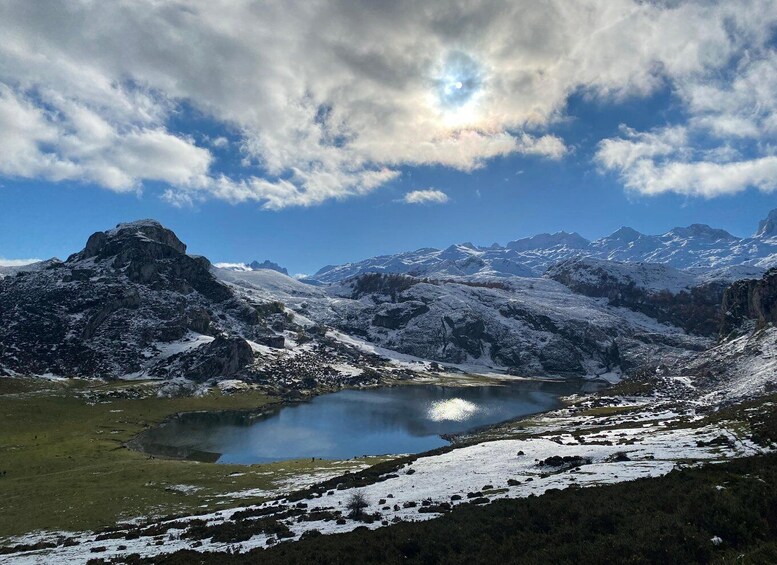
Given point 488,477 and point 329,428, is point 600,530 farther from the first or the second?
point 329,428

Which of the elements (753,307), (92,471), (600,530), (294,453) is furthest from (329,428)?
(753,307)

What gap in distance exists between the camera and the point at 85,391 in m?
166

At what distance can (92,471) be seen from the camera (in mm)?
75750

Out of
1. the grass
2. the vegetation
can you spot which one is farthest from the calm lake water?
the vegetation

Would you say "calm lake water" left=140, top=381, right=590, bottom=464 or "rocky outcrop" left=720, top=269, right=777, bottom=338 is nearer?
"calm lake water" left=140, top=381, right=590, bottom=464

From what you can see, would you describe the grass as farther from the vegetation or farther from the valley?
the vegetation

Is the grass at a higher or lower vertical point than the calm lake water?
higher

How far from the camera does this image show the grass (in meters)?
53.1

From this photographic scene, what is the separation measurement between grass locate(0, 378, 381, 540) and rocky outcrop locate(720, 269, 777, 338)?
15948cm

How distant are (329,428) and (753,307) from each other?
582 feet

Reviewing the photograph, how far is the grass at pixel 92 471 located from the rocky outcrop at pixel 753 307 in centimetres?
15948

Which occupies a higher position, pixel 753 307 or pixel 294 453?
pixel 753 307

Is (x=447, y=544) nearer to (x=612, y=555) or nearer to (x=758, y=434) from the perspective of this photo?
(x=612, y=555)

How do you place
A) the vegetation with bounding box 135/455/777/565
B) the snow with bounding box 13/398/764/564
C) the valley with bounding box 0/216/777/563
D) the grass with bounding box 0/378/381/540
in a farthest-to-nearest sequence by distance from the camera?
the grass with bounding box 0/378/381/540
the valley with bounding box 0/216/777/563
the snow with bounding box 13/398/764/564
the vegetation with bounding box 135/455/777/565
